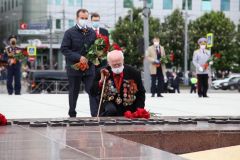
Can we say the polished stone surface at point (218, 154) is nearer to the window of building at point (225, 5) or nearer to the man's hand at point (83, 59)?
the man's hand at point (83, 59)

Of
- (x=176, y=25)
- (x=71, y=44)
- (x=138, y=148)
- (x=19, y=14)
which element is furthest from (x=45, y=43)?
(x=138, y=148)

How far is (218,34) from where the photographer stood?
245 feet

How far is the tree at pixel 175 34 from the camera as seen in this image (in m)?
74.5

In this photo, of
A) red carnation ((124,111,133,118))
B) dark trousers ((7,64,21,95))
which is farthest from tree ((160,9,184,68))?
red carnation ((124,111,133,118))

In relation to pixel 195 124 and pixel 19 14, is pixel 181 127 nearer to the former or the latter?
pixel 195 124

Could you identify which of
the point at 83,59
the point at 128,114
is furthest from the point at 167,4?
the point at 128,114

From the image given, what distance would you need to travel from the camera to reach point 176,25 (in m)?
75.5

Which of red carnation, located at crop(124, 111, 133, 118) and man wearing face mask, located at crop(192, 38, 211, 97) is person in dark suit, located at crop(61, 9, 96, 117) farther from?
man wearing face mask, located at crop(192, 38, 211, 97)

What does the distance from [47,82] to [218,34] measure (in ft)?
130

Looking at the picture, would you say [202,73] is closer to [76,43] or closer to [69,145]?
[76,43]

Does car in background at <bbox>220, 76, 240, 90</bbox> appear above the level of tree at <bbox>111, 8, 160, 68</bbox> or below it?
below

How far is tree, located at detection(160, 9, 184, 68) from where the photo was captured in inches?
2933

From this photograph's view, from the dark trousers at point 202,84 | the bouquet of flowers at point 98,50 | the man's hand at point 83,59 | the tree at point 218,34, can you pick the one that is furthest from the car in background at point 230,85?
the bouquet of flowers at point 98,50

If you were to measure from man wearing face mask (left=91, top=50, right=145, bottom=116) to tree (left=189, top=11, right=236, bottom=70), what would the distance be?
6405 cm
